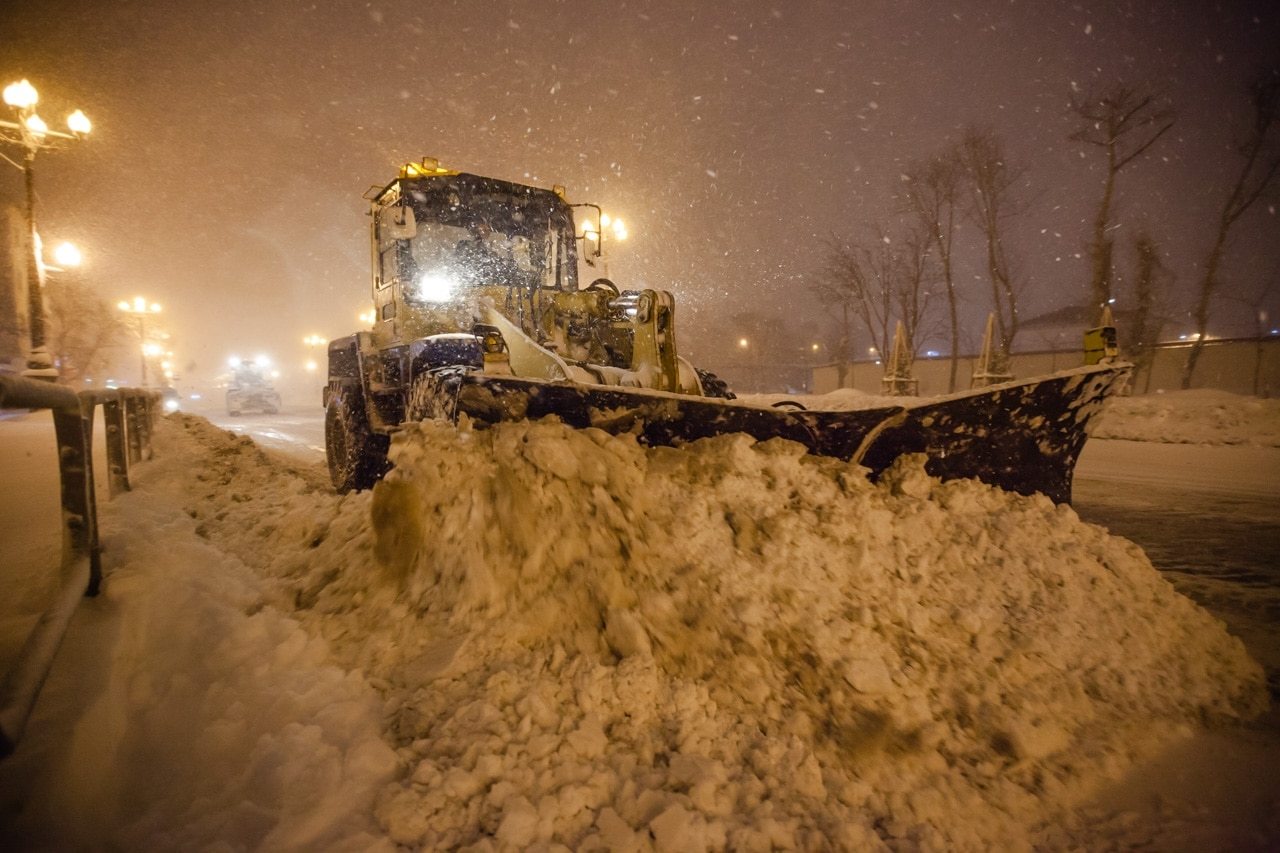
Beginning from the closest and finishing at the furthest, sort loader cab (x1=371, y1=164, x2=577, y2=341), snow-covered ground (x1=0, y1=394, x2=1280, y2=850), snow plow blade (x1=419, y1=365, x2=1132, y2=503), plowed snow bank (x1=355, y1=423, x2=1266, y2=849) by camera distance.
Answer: snow-covered ground (x1=0, y1=394, x2=1280, y2=850) < plowed snow bank (x1=355, y1=423, x2=1266, y2=849) < snow plow blade (x1=419, y1=365, x2=1132, y2=503) < loader cab (x1=371, y1=164, x2=577, y2=341)

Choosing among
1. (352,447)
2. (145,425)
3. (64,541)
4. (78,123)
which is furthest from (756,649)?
(78,123)

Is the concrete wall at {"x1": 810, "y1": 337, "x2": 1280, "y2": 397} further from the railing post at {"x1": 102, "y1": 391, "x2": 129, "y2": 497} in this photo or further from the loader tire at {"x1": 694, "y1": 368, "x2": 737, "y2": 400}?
the railing post at {"x1": 102, "y1": 391, "x2": 129, "y2": 497}

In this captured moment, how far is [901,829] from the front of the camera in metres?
1.86

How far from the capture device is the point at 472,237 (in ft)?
19.1

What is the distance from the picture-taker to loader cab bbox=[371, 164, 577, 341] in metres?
5.59

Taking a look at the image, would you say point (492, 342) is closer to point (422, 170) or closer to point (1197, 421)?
point (422, 170)

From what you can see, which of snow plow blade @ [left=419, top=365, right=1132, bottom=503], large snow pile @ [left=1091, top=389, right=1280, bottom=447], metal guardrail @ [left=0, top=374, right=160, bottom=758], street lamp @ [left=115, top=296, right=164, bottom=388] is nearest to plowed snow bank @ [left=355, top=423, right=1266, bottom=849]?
snow plow blade @ [left=419, top=365, right=1132, bottom=503]

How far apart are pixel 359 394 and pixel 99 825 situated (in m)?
4.42

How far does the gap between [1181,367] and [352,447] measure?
32.1 m

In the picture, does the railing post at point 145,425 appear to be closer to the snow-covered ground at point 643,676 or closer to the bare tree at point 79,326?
the snow-covered ground at point 643,676

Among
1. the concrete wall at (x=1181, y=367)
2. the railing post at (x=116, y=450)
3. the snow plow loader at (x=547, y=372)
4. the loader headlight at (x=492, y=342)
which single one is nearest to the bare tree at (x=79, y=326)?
the railing post at (x=116, y=450)

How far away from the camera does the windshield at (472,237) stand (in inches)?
221

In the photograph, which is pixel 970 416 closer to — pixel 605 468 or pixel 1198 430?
pixel 605 468

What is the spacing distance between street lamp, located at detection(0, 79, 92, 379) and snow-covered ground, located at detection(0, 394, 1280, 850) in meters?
8.98
